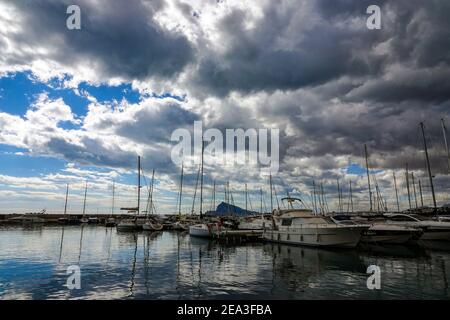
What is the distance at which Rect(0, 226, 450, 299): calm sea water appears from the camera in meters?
16.0

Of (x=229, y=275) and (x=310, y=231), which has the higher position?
(x=310, y=231)

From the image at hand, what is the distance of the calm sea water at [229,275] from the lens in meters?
16.0

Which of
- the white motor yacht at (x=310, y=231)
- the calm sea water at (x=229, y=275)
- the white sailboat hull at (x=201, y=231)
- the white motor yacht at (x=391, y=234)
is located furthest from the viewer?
the white sailboat hull at (x=201, y=231)

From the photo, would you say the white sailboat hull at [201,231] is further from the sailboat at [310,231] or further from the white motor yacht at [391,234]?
the white motor yacht at [391,234]

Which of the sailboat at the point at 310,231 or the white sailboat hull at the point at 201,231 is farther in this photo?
the white sailboat hull at the point at 201,231

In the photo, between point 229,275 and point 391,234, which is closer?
point 229,275

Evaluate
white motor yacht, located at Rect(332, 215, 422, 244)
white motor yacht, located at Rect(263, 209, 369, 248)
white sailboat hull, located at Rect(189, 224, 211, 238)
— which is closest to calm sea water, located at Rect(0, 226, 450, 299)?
white motor yacht, located at Rect(263, 209, 369, 248)

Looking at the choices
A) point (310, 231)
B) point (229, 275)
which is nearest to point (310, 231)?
point (310, 231)

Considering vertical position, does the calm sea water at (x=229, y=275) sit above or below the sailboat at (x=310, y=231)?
below

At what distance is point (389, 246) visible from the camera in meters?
36.0

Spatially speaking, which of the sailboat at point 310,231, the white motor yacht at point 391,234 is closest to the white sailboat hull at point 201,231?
the sailboat at point 310,231

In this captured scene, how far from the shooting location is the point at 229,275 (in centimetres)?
2109

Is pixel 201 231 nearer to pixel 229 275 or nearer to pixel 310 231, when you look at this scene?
pixel 310 231

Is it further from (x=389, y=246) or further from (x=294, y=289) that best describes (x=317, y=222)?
(x=294, y=289)
